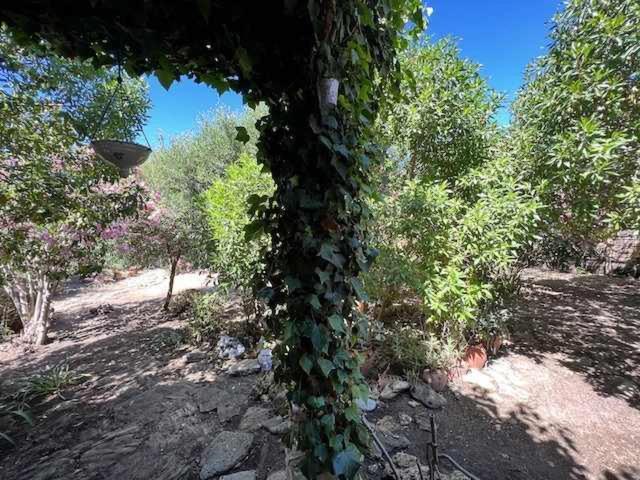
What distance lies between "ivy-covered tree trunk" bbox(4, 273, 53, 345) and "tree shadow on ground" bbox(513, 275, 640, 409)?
697 cm

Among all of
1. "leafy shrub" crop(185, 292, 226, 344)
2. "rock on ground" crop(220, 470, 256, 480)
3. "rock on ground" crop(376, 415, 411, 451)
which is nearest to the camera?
"rock on ground" crop(220, 470, 256, 480)

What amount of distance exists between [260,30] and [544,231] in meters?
4.02

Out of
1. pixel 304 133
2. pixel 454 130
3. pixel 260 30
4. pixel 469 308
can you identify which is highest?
pixel 454 130

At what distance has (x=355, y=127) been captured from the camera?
1268 mm

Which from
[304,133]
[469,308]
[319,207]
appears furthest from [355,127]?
[469,308]

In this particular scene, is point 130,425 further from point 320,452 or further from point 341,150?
point 341,150

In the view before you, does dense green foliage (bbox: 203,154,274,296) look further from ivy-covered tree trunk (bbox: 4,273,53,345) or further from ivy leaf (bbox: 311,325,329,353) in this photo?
ivy-covered tree trunk (bbox: 4,273,53,345)

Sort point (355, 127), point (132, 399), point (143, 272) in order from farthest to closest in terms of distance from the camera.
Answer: point (143, 272) < point (132, 399) < point (355, 127)

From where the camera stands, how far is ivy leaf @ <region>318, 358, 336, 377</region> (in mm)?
1152

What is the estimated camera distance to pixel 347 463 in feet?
3.92

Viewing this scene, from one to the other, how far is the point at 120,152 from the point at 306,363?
1.70 metres

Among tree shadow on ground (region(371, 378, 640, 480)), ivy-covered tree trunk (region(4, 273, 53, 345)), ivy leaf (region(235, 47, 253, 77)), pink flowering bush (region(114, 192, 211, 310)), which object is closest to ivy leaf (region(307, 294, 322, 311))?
ivy leaf (region(235, 47, 253, 77))

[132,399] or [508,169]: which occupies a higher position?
[508,169]

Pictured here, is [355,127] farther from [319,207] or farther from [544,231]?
[544,231]
